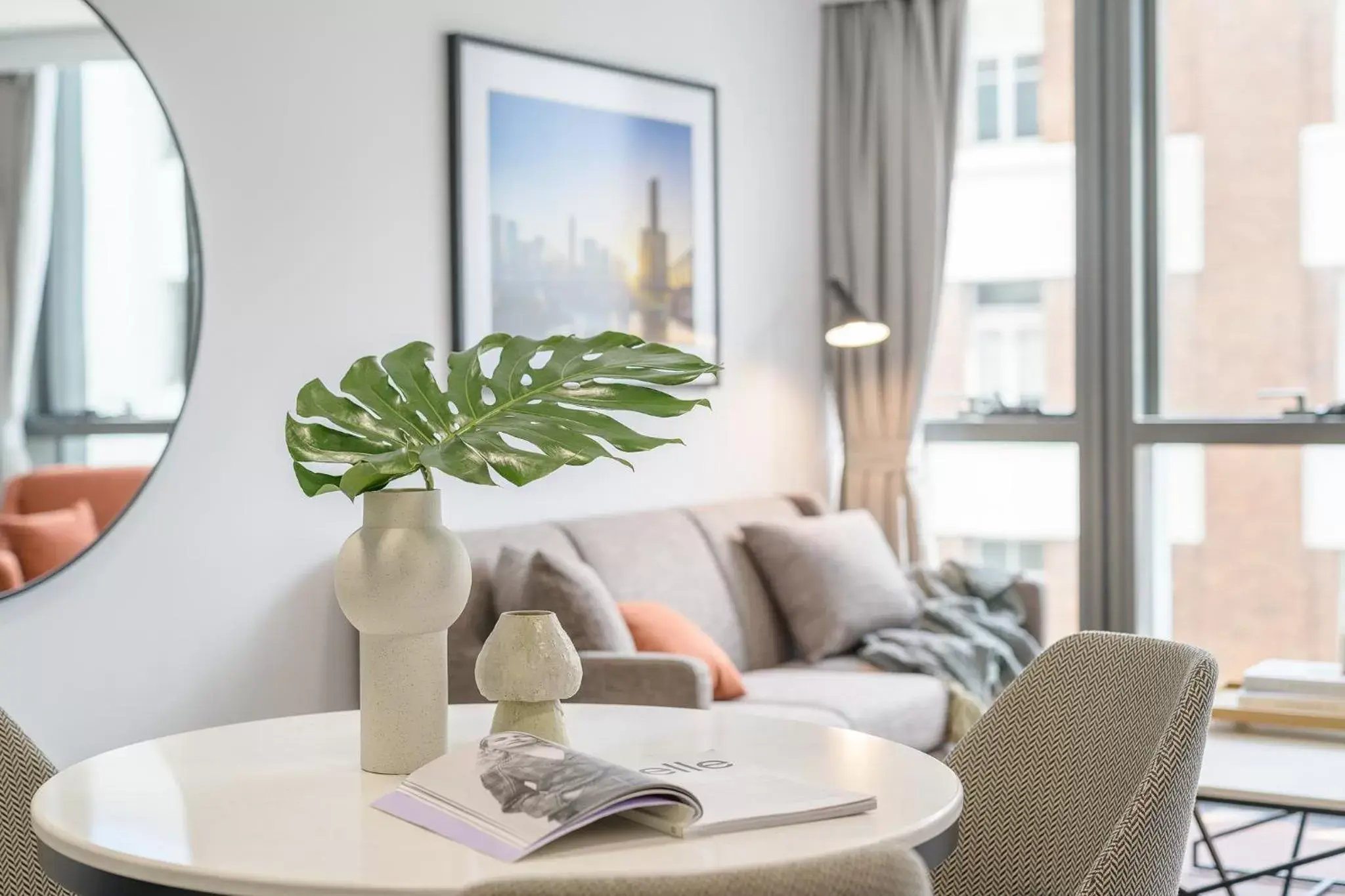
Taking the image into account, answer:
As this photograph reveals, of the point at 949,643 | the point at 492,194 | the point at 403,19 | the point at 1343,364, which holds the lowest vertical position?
the point at 949,643

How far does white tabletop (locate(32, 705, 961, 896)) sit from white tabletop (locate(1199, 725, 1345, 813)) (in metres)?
1.15

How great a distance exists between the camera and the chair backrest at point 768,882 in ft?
3.32

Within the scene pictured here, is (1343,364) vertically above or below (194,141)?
below

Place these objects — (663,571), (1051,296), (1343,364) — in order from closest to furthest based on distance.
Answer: (663,571) → (1343,364) → (1051,296)

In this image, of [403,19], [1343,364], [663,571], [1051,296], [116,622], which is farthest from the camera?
[1051,296]

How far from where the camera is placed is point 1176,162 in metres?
5.15

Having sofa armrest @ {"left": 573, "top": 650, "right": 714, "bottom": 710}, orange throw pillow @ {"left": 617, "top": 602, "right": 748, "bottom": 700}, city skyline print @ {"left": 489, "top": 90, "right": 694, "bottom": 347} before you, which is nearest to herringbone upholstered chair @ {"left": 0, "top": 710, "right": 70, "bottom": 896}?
sofa armrest @ {"left": 573, "top": 650, "right": 714, "bottom": 710}

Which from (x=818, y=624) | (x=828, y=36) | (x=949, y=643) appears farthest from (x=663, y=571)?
(x=828, y=36)

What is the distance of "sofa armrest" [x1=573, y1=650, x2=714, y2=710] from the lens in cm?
322

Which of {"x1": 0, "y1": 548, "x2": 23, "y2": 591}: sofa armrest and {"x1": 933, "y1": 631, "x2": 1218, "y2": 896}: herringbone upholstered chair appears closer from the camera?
{"x1": 933, "y1": 631, "x2": 1218, "y2": 896}: herringbone upholstered chair

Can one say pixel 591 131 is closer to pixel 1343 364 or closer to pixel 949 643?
pixel 949 643

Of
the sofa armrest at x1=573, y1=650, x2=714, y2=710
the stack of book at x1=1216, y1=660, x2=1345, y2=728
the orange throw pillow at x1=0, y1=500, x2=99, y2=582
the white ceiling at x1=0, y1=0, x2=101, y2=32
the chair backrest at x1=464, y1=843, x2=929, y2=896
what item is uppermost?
the white ceiling at x1=0, y1=0, x2=101, y2=32

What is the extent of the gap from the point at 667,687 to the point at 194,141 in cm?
153

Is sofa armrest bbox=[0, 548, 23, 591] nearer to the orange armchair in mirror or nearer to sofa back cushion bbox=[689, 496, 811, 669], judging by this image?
the orange armchair in mirror
